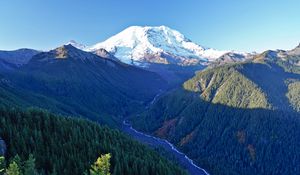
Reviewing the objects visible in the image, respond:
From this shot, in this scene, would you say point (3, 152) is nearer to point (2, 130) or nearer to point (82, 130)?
point (2, 130)

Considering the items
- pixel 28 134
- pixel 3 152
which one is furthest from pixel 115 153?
pixel 3 152

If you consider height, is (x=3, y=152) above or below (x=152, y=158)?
above

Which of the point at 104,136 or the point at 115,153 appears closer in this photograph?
the point at 115,153

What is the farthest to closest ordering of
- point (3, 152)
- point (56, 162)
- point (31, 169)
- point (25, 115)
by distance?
point (25, 115)
point (56, 162)
point (3, 152)
point (31, 169)

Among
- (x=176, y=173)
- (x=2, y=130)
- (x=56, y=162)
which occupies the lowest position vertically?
(x=176, y=173)

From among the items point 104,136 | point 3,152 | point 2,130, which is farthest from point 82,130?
point 3,152

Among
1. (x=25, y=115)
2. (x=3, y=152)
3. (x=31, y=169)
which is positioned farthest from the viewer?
(x=25, y=115)

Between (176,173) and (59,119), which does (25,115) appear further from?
(176,173)
